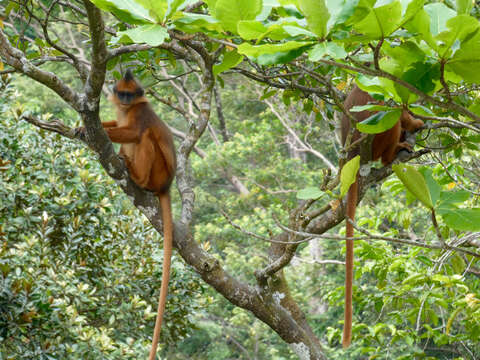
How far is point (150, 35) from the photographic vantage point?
829mm

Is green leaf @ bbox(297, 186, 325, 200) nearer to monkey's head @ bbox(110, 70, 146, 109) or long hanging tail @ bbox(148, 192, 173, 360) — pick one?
long hanging tail @ bbox(148, 192, 173, 360)

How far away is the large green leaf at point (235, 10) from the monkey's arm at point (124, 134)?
8.00ft

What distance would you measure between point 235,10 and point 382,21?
0.76 feet

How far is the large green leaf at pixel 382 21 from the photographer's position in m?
0.77

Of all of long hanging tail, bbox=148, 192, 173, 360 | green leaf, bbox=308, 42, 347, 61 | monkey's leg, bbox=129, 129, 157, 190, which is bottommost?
green leaf, bbox=308, 42, 347, 61

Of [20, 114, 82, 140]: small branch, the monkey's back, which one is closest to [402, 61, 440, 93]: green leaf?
[20, 114, 82, 140]: small branch

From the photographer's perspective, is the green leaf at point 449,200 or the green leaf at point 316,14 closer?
the green leaf at point 316,14

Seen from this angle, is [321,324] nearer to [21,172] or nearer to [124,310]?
[124,310]

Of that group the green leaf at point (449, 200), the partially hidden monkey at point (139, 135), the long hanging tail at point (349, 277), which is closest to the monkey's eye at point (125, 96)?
the partially hidden monkey at point (139, 135)

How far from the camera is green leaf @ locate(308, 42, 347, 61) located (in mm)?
772

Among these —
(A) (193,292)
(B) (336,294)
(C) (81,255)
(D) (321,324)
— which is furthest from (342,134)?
(D) (321,324)

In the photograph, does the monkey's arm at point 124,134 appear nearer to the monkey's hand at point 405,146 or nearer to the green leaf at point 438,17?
the monkey's hand at point 405,146

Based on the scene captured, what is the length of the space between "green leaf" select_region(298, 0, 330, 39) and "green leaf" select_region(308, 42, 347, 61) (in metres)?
0.02

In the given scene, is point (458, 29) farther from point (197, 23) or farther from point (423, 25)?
point (197, 23)
